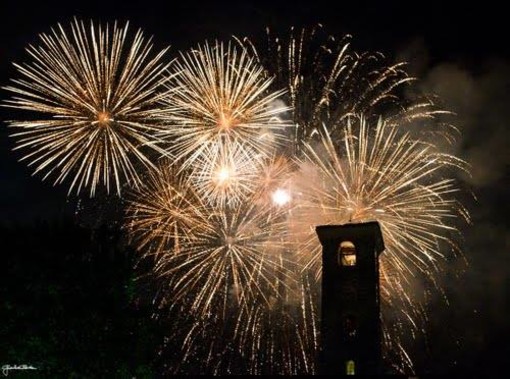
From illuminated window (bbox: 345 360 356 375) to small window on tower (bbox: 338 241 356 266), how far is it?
4580mm

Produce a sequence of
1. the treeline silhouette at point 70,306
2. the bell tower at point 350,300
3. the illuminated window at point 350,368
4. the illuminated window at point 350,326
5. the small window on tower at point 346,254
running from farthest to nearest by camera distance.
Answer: the small window on tower at point 346,254, the illuminated window at point 350,326, the bell tower at point 350,300, the illuminated window at point 350,368, the treeline silhouette at point 70,306

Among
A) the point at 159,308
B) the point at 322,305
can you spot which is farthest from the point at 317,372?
the point at 159,308

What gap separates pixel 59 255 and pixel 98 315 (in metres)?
2.80

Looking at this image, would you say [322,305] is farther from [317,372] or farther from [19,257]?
[19,257]

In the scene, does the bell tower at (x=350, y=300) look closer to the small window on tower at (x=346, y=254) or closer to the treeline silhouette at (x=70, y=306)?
the small window on tower at (x=346, y=254)

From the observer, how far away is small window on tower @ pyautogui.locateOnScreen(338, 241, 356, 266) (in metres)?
34.5

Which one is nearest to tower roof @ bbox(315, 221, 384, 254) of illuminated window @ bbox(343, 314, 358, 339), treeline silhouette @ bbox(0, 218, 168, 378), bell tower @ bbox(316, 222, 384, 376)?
bell tower @ bbox(316, 222, 384, 376)

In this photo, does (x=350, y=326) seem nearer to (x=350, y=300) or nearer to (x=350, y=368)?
(x=350, y=300)

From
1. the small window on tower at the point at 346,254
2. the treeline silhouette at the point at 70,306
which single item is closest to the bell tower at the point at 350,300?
the small window on tower at the point at 346,254

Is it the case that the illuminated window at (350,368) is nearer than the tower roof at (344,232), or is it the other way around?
the illuminated window at (350,368)

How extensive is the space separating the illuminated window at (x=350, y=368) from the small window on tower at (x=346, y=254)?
4580 mm

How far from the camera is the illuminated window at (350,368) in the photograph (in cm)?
3228

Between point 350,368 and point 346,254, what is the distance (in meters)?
5.50

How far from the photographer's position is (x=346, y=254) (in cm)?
3500
